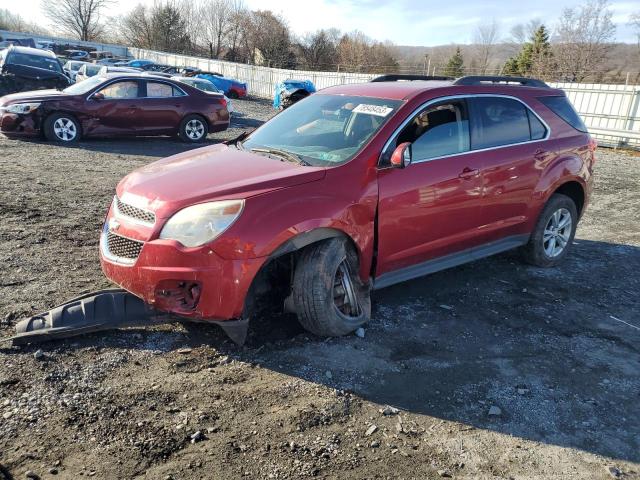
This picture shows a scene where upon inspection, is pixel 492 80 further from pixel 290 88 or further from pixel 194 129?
pixel 290 88

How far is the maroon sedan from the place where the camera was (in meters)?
10.8

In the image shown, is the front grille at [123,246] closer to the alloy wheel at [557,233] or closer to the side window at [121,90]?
the alloy wheel at [557,233]

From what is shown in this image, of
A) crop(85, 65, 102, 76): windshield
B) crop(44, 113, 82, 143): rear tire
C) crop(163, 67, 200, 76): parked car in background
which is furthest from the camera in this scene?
Result: crop(163, 67, 200, 76): parked car in background

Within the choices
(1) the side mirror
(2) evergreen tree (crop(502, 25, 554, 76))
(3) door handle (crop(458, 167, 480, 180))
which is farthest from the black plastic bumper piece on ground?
(2) evergreen tree (crop(502, 25, 554, 76))

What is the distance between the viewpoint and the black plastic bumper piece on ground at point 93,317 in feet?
11.5

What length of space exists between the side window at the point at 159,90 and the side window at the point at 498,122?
9.31m

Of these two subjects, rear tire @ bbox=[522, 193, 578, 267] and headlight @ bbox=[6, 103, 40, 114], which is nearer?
rear tire @ bbox=[522, 193, 578, 267]

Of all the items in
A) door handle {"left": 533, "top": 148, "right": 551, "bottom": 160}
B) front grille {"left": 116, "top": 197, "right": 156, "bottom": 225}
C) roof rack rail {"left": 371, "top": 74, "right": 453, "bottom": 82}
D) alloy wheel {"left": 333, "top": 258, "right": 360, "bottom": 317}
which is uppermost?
roof rack rail {"left": 371, "top": 74, "right": 453, "bottom": 82}

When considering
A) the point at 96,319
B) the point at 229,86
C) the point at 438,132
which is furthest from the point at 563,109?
the point at 229,86

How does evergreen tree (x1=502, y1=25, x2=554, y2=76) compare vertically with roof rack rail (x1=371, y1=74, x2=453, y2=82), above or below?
above

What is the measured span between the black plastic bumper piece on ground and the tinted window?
12.6 feet

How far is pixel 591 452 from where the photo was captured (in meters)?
2.81

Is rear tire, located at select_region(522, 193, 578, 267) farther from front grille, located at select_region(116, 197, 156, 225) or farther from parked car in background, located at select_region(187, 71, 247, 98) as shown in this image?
parked car in background, located at select_region(187, 71, 247, 98)

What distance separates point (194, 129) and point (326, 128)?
371 inches
